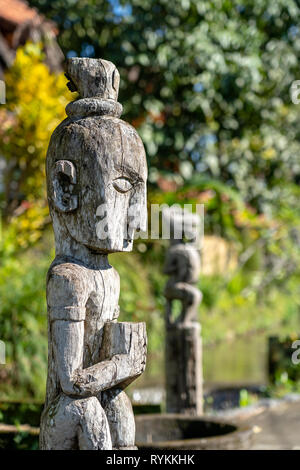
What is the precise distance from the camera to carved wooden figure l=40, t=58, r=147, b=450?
2.84 m

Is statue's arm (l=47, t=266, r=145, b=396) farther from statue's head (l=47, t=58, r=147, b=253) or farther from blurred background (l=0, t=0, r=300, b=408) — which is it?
blurred background (l=0, t=0, r=300, b=408)

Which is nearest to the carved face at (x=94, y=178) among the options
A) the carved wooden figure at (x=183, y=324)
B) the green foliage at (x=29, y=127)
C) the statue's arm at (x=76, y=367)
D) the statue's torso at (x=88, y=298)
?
the statue's torso at (x=88, y=298)

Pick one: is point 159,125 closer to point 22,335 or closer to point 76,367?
point 22,335

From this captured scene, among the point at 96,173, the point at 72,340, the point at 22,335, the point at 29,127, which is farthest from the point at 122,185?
the point at 29,127

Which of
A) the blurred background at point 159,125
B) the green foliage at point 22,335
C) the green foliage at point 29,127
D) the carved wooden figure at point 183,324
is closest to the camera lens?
the carved wooden figure at point 183,324

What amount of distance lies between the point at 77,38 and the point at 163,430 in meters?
7.19

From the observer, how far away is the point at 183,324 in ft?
20.6

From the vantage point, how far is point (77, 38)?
10219 millimetres

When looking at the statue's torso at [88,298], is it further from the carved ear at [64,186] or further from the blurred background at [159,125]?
the blurred background at [159,125]

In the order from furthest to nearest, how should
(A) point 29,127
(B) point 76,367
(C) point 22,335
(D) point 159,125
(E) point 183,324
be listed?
(D) point 159,125 < (A) point 29,127 < (C) point 22,335 < (E) point 183,324 < (B) point 76,367

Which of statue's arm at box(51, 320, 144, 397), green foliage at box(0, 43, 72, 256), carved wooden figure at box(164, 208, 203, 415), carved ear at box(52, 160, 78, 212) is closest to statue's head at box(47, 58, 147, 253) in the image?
carved ear at box(52, 160, 78, 212)

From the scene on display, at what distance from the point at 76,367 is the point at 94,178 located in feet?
2.72

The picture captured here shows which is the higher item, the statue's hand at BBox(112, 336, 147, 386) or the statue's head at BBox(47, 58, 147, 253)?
the statue's head at BBox(47, 58, 147, 253)

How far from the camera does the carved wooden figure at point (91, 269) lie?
9.33 ft
